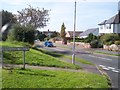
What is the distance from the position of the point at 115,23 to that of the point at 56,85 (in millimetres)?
64934

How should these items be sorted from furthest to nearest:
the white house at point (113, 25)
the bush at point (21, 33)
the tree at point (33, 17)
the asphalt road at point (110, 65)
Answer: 1. the white house at point (113, 25)
2. the tree at point (33, 17)
3. the bush at point (21, 33)
4. the asphalt road at point (110, 65)

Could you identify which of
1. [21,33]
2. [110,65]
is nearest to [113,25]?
[21,33]

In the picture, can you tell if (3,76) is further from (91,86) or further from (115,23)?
(115,23)

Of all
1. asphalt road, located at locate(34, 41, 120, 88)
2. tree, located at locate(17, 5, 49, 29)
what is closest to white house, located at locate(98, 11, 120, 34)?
tree, located at locate(17, 5, 49, 29)

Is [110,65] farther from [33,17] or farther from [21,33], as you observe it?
[33,17]

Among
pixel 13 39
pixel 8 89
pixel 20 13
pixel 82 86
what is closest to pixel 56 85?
pixel 82 86

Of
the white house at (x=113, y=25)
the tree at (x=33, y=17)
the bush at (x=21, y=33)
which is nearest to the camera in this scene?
the bush at (x=21, y=33)

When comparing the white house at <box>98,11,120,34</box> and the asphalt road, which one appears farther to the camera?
the white house at <box>98,11,120,34</box>

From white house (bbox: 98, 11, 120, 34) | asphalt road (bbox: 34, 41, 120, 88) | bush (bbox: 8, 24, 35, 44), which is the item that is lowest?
asphalt road (bbox: 34, 41, 120, 88)

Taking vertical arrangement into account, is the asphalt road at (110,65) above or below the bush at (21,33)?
below

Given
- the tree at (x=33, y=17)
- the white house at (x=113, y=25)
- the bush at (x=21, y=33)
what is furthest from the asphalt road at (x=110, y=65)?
the white house at (x=113, y=25)

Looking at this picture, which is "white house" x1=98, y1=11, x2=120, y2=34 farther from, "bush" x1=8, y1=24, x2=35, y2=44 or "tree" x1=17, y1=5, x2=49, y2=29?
"bush" x1=8, y1=24, x2=35, y2=44

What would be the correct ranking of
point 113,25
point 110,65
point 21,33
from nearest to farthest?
point 110,65 → point 21,33 → point 113,25

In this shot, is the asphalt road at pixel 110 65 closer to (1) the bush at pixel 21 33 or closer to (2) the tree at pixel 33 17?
(1) the bush at pixel 21 33
